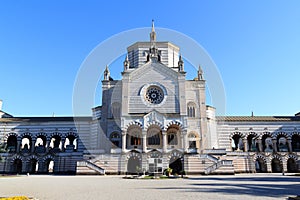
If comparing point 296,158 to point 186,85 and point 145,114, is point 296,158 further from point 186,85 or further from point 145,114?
point 145,114

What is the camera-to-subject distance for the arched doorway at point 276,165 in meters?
40.2

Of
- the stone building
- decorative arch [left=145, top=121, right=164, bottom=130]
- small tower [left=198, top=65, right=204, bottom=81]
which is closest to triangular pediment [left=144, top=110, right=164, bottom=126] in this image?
the stone building

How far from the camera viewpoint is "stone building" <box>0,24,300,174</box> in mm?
32500

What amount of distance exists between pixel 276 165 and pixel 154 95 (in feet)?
81.5

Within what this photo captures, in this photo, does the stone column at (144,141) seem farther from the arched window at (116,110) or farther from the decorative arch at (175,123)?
the arched window at (116,110)

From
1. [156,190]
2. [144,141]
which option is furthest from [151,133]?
[156,190]

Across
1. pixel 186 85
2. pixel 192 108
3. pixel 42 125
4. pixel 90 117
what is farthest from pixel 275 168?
pixel 42 125

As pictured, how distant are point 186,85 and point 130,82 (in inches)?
379

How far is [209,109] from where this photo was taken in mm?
41969

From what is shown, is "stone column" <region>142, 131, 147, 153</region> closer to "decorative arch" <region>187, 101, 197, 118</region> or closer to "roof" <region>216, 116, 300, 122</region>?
"decorative arch" <region>187, 101, 197, 118</region>

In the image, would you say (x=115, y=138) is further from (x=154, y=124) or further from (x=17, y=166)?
(x=17, y=166)

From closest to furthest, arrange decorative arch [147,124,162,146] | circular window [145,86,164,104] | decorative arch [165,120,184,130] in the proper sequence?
decorative arch [165,120,184,130] → decorative arch [147,124,162,146] → circular window [145,86,164,104]

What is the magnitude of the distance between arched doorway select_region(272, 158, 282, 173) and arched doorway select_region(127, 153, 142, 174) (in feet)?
77.1

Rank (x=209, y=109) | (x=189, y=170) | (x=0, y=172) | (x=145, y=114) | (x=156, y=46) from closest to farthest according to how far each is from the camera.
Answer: (x=189, y=170)
(x=145, y=114)
(x=0, y=172)
(x=209, y=109)
(x=156, y=46)
